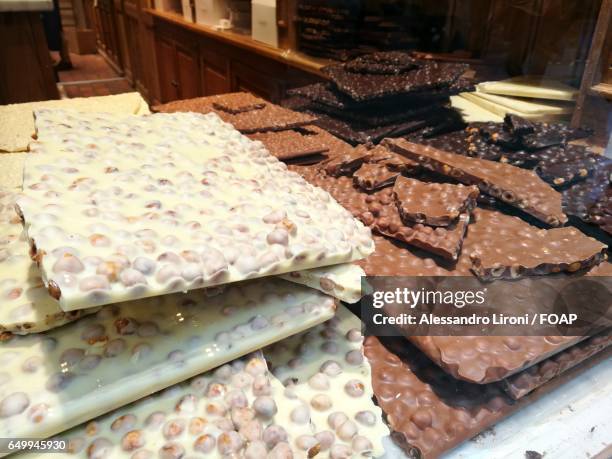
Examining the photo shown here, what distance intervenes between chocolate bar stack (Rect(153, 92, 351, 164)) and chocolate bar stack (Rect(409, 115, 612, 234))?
12.4 inches

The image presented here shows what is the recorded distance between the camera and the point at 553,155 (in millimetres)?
1287

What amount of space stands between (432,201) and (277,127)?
0.70 metres

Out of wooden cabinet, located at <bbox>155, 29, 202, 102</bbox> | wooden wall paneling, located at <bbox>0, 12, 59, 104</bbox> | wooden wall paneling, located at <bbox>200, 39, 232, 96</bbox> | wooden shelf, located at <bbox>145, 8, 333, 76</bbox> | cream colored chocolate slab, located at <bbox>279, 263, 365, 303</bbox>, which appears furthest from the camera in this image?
wooden cabinet, located at <bbox>155, 29, 202, 102</bbox>

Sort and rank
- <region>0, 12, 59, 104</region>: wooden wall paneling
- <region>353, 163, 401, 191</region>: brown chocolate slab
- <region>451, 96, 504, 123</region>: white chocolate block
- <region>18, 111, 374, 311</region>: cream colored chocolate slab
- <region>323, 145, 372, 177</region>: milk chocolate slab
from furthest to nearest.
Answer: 1. <region>0, 12, 59, 104</region>: wooden wall paneling
2. <region>451, 96, 504, 123</region>: white chocolate block
3. <region>323, 145, 372, 177</region>: milk chocolate slab
4. <region>353, 163, 401, 191</region>: brown chocolate slab
5. <region>18, 111, 374, 311</region>: cream colored chocolate slab

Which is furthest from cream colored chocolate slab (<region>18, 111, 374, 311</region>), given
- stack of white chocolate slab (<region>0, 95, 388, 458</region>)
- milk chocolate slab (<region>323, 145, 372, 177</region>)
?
milk chocolate slab (<region>323, 145, 372, 177</region>)

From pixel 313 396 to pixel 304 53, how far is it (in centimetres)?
188

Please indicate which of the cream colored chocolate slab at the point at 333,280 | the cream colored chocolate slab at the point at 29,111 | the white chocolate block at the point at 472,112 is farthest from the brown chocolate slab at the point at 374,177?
the cream colored chocolate slab at the point at 29,111

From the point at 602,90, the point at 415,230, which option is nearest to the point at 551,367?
the point at 415,230

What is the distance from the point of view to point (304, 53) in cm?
222

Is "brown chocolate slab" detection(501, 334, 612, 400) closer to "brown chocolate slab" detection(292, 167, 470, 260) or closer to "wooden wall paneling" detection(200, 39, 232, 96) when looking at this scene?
"brown chocolate slab" detection(292, 167, 470, 260)

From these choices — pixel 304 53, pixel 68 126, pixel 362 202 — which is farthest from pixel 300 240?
pixel 304 53

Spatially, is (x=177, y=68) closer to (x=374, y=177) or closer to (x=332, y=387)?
(x=374, y=177)

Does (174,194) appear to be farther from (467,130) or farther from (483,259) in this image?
(467,130)

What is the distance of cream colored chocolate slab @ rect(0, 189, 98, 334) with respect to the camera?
23.8 inches
